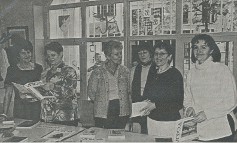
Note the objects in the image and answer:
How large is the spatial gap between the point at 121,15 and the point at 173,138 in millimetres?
853

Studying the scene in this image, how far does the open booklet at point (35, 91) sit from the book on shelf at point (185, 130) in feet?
2.90

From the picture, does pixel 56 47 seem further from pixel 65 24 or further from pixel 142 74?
pixel 142 74

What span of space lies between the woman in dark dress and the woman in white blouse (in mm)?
1075

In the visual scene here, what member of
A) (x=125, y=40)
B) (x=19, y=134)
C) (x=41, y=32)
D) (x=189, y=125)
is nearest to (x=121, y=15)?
(x=125, y=40)

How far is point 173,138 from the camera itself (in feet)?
5.17

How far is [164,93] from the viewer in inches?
68.6

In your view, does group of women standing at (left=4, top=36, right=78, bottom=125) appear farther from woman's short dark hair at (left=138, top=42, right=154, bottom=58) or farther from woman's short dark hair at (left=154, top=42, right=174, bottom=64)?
woman's short dark hair at (left=154, top=42, right=174, bottom=64)

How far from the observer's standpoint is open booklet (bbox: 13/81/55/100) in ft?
6.25

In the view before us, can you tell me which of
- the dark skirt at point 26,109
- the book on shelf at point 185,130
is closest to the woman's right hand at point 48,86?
the dark skirt at point 26,109

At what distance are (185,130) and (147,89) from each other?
36cm

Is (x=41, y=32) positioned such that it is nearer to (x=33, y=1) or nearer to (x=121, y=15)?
(x=33, y=1)

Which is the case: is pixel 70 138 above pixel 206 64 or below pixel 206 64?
below

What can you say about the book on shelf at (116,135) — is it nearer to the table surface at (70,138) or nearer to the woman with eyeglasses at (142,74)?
the table surface at (70,138)

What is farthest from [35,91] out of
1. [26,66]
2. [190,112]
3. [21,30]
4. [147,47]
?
[190,112]
